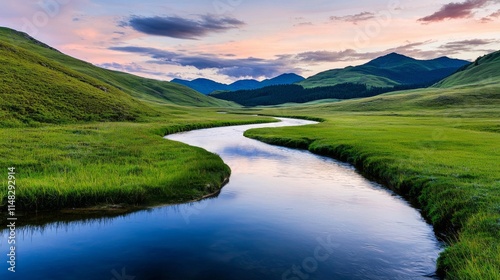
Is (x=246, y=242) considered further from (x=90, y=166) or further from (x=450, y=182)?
(x=90, y=166)

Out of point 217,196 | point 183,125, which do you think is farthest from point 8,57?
point 217,196

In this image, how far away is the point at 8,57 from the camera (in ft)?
282

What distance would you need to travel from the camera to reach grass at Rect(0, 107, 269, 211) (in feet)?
68.3

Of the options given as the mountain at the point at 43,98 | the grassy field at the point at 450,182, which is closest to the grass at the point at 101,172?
the grassy field at the point at 450,182

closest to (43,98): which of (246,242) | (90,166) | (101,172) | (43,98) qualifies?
(43,98)

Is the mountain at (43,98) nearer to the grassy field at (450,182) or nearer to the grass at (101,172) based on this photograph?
the grass at (101,172)

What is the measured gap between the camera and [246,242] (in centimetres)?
1689

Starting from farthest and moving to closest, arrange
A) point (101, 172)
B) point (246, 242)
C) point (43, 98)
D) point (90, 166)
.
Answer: point (43, 98), point (90, 166), point (101, 172), point (246, 242)

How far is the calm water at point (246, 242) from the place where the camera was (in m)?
13.9

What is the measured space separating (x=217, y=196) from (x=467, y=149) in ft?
96.0

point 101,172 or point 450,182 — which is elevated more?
point 450,182

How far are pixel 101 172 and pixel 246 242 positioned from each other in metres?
14.0

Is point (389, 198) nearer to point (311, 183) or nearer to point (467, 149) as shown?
point (311, 183)

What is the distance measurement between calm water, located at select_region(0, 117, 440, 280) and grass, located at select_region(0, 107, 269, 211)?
2275 mm
